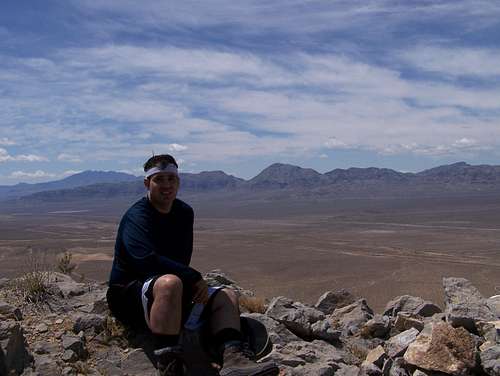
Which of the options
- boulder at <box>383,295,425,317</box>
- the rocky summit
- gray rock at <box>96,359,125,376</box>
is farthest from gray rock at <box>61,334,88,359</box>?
boulder at <box>383,295,425,317</box>

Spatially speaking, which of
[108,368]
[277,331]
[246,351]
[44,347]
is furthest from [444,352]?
[44,347]

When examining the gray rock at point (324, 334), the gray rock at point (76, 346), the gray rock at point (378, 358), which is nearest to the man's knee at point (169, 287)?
the gray rock at point (76, 346)

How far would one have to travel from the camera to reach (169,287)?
13.3 feet

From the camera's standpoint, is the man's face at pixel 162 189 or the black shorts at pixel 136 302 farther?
the man's face at pixel 162 189

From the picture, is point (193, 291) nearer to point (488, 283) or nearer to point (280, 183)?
A: point (488, 283)

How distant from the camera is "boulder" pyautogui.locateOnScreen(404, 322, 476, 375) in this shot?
165 inches

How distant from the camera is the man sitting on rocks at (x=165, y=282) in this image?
406cm

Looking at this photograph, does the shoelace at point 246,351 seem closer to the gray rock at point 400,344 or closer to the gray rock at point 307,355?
the gray rock at point 307,355

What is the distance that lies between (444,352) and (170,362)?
2108mm

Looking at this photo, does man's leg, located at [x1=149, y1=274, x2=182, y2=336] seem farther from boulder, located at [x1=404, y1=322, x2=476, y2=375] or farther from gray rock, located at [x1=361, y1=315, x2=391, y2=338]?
gray rock, located at [x1=361, y1=315, x2=391, y2=338]

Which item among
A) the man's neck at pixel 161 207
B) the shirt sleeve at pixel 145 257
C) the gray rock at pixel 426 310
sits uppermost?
the man's neck at pixel 161 207

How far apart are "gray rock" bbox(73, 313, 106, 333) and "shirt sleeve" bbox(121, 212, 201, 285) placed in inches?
36.2

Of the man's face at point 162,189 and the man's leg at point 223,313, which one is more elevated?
the man's face at point 162,189

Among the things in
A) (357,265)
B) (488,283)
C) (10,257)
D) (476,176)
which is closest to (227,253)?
(357,265)
